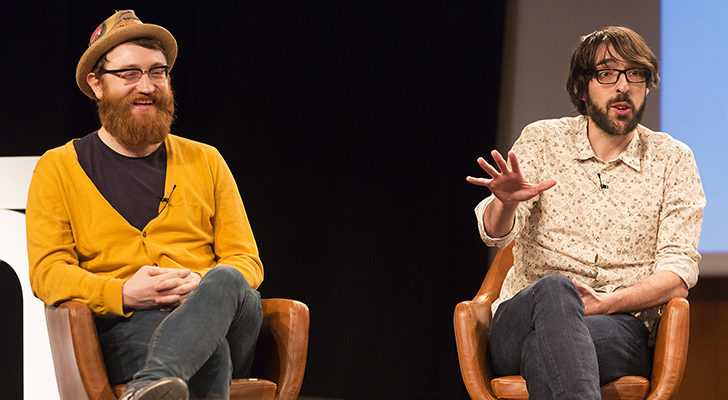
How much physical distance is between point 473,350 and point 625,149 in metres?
0.84

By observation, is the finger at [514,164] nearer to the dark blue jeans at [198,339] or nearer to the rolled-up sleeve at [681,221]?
the rolled-up sleeve at [681,221]

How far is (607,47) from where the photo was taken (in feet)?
8.63

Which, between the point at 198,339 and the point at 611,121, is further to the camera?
the point at 611,121

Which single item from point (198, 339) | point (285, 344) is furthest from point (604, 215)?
point (198, 339)

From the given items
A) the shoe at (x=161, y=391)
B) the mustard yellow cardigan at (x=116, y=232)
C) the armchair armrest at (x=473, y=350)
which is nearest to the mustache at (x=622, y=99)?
the armchair armrest at (x=473, y=350)

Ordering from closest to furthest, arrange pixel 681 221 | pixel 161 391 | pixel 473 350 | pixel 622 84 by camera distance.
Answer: pixel 161 391
pixel 473 350
pixel 681 221
pixel 622 84

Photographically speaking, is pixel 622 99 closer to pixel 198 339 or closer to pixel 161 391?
pixel 198 339

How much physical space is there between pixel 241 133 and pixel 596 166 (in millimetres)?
1952

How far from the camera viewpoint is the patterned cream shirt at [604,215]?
8.25ft

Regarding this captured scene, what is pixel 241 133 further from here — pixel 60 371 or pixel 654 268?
pixel 654 268

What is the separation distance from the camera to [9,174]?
373 cm

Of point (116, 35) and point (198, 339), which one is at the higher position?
point (116, 35)

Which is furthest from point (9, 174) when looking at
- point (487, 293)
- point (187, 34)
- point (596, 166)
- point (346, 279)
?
point (596, 166)

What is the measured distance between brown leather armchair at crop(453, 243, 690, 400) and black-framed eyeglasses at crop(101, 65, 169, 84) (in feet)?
3.93
